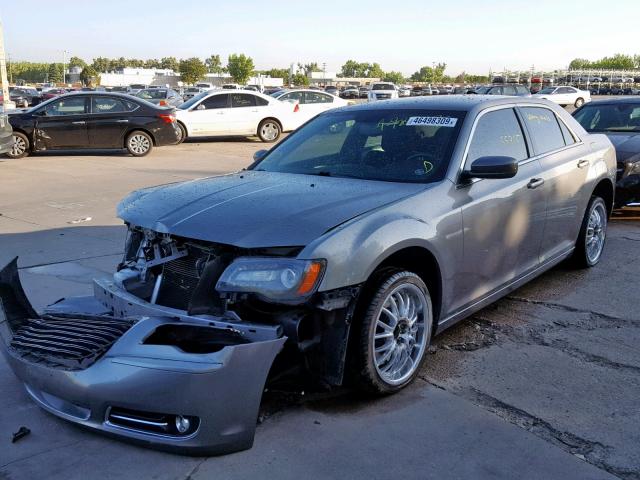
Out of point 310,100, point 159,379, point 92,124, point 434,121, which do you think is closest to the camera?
point 159,379

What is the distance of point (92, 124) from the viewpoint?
15.3 metres

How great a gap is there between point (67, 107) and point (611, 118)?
11.7 metres

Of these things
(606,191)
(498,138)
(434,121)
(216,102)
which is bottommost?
(606,191)

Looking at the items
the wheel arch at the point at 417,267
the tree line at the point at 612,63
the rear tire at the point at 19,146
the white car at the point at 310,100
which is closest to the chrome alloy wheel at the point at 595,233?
the wheel arch at the point at 417,267

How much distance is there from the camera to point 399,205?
12.1 ft

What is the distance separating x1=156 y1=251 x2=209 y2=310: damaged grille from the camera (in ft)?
11.4

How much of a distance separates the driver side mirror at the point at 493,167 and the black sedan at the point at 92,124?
12.9 m

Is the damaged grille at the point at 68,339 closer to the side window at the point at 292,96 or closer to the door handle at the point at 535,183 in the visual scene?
the door handle at the point at 535,183

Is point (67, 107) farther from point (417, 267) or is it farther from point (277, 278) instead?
point (277, 278)

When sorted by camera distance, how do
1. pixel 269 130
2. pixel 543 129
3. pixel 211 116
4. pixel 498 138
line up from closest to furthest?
pixel 498 138
pixel 543 129
pixel 211 116
pixel 269 130

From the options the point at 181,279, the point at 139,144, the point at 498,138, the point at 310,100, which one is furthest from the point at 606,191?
the point at 310,100

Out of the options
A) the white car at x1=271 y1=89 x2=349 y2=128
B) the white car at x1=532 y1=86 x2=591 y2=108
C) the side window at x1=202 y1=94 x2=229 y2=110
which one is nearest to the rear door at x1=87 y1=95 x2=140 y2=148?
the side window at x1=202 y1=94 x2=229 y2=110

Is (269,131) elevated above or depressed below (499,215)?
above

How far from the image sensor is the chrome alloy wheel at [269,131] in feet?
64.3
